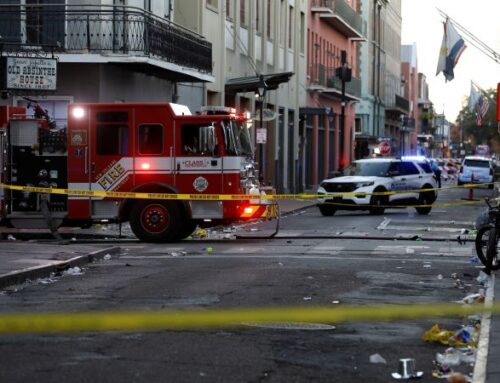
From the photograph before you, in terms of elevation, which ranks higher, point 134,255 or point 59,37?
point 59,37

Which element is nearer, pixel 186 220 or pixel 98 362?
pixel 98 362

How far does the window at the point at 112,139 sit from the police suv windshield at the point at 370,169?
12.9m

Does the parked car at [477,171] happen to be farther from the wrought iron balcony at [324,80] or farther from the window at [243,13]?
the window at [243,13]

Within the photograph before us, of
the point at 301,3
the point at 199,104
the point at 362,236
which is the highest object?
the point at 301,3

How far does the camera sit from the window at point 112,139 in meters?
20.6

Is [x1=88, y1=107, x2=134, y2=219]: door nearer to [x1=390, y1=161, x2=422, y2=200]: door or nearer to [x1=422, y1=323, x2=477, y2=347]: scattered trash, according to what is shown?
[x1=422, y1=323, x2=477, y2=347]: scattered trash

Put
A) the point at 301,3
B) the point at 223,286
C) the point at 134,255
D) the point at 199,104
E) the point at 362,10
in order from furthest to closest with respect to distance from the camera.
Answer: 1. the point at 362,10
2. the point at 301,3
3. the point at 199,104
4. the point at 134,255
5. the point at 223,286

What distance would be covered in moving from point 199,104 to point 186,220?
14.3 m

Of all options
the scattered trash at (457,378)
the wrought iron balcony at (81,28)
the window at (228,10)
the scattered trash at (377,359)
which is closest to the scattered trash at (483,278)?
the scattered trash at (377,359)

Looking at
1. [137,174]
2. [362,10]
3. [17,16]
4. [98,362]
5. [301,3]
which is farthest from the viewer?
[362,10]

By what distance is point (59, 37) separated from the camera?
25609 mm

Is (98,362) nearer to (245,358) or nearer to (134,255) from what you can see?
(245,358)

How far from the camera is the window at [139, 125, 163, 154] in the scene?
2062 centimetres

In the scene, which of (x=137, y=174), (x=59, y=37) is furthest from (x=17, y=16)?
(x=137, y=174)
